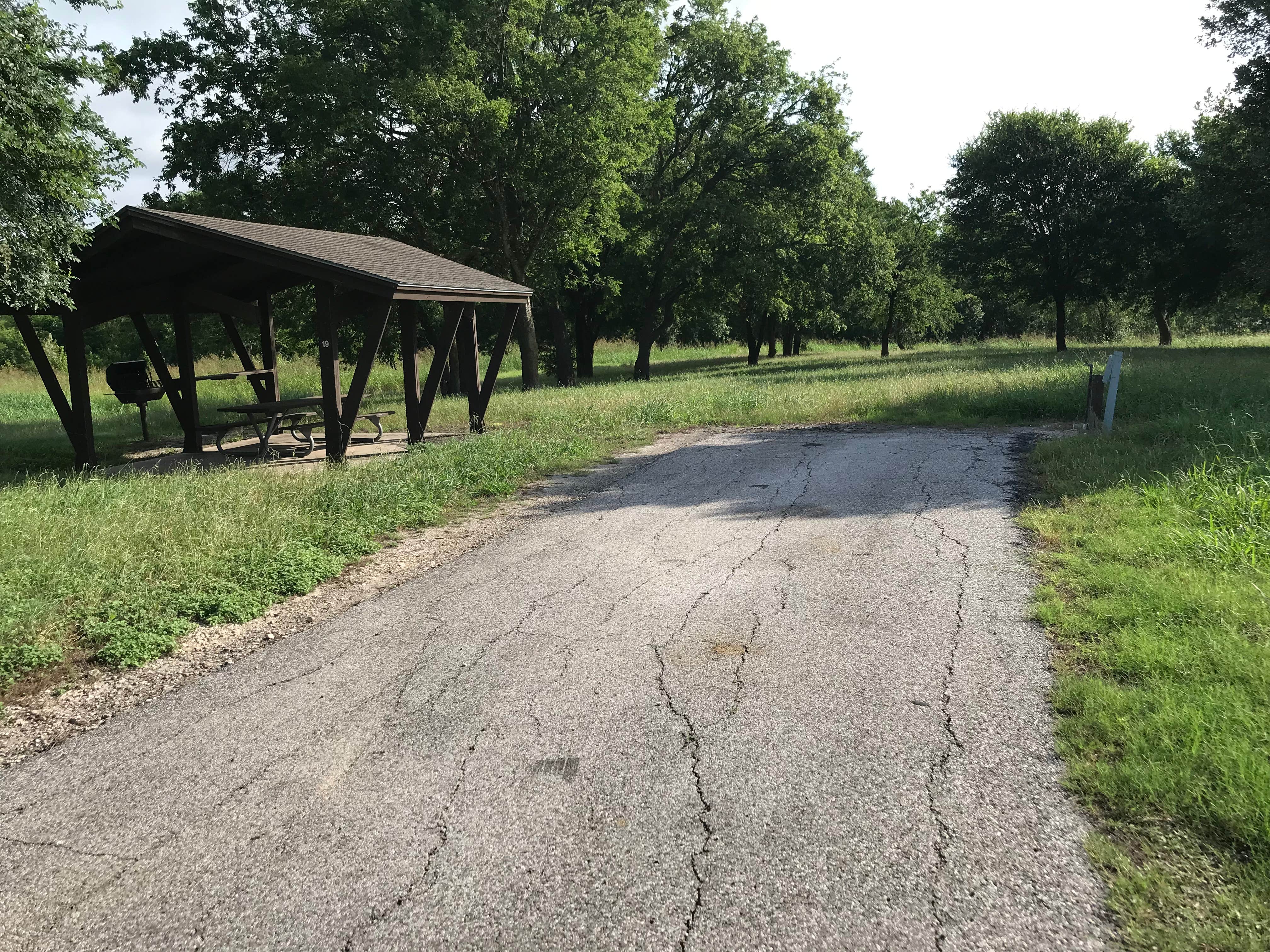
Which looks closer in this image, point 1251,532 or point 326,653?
point 326,653

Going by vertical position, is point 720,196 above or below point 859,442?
above

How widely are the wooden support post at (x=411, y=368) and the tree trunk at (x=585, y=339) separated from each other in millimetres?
22729

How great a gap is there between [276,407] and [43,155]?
3.87 meters

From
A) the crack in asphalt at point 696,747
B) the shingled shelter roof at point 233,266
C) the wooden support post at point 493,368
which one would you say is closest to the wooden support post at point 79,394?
the shingled shelter roof at point 233,266

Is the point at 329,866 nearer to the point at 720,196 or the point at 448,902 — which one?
the point at 448,902

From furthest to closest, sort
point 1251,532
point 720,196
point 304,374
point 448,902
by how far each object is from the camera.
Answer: point 304,374, point 720,196, point 1251,532, point 448,902

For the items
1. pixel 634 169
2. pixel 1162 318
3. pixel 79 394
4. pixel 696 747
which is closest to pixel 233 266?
pixel 79 394

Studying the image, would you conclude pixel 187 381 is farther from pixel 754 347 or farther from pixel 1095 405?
pixel 754 347

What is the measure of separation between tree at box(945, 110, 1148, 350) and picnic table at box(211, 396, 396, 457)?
29894 millimetres

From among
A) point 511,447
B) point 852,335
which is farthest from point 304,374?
point 852,335

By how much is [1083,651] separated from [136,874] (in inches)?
157

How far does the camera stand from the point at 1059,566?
18.0 feet

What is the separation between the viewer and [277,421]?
40.2 ft

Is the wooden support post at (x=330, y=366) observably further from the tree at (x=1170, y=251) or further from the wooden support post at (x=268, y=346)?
the tree at (x=1170, y=251)
